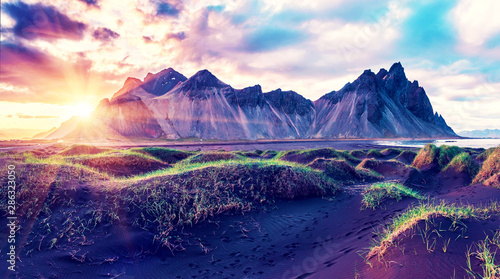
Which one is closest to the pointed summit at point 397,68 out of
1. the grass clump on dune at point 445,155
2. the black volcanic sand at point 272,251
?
the grass clump on dune at point 445,155

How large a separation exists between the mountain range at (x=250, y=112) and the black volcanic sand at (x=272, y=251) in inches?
2969

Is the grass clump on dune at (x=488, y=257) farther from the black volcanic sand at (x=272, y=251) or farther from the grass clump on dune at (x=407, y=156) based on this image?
the grass clump on dune at (x=407, y=156)

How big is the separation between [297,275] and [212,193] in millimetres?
4022

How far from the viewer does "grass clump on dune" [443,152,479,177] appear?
40.3 ft

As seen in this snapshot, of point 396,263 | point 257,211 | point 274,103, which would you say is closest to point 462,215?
point 396,263

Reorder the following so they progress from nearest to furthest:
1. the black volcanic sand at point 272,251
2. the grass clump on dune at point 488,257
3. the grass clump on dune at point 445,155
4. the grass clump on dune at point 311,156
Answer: the grass clump on dune at point 488,257, the black volcanic sand at point 272,251, the grass clump on dune at point 445,155, the grass clump on dune at point 311,156

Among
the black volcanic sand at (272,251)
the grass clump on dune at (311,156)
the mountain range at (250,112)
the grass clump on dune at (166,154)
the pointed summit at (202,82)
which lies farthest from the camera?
the pointed summit at (202,82)

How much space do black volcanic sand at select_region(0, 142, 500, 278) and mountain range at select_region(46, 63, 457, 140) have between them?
7540cm

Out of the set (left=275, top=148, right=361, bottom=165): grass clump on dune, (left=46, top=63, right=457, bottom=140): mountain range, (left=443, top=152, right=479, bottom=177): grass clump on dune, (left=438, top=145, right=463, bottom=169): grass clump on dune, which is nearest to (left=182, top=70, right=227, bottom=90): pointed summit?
(left=46, top=63, right=457, bottom=140): mountain range

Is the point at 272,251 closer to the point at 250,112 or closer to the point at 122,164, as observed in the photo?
the point at 122,164

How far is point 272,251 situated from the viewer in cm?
553

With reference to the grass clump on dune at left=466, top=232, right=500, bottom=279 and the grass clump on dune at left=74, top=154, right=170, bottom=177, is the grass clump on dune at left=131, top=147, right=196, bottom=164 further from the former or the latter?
the grass clump on dune at left=466, top=232, right=500, bottom=279

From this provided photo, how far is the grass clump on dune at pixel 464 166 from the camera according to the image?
12.3 metres

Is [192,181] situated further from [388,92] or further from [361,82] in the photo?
[388,92]
